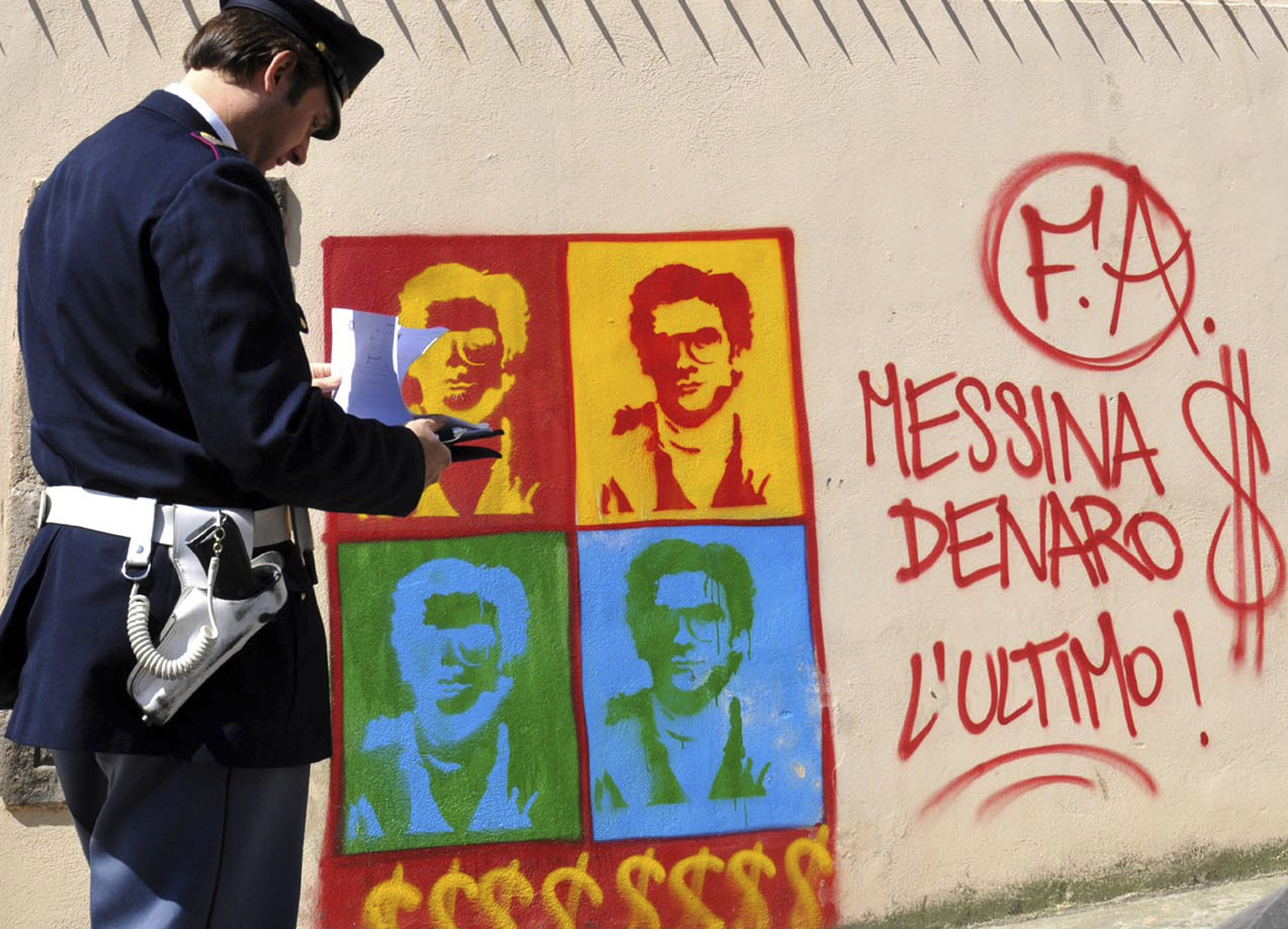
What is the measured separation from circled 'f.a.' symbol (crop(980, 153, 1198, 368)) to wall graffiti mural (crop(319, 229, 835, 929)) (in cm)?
57

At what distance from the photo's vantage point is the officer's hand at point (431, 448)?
1.98m

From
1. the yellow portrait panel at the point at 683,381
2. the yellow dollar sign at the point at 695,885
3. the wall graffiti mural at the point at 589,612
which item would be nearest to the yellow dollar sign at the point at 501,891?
the wall graffiti mural at the point at 589,612

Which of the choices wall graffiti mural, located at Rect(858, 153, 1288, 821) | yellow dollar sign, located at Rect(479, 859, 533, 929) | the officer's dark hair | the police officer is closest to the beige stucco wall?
wall graffiti mural, located at Rect(858, 153, 1288, 821)

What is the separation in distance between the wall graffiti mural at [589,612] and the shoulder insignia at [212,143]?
4.73ft

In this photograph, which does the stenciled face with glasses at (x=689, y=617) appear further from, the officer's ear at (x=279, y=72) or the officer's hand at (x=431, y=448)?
the officer's ear at (x=279, y=72)

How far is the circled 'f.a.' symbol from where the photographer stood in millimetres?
3537

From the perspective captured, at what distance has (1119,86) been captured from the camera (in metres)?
3.58

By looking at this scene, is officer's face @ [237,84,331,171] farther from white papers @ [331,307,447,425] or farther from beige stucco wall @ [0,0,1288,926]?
beige stucco wall @ [0,0,1288,926]

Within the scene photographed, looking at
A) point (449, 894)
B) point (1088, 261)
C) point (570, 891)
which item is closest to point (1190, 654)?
point (1088, 261)

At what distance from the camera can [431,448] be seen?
2.00 metres

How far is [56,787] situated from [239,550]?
175 centimetres

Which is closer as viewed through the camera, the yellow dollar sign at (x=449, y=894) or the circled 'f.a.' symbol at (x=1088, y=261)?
the yellow dollar sign at (x=449, y=894)

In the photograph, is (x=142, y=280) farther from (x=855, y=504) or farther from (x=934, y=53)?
(x=934, y=53)

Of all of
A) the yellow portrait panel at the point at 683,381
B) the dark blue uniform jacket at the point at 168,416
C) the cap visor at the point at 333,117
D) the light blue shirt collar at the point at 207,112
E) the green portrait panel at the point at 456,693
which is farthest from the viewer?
the yellow portrait panel at the point at 683,381
